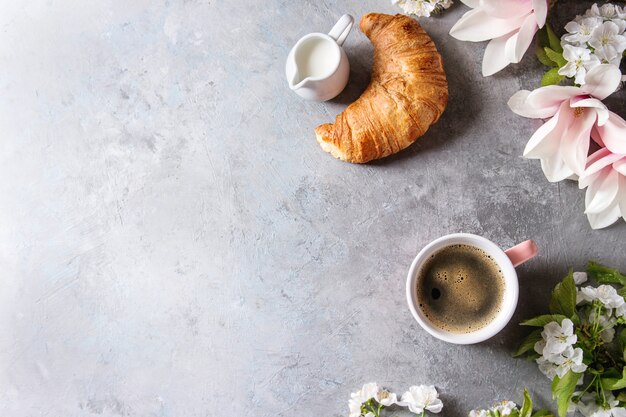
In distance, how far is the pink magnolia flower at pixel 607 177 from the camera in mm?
1398

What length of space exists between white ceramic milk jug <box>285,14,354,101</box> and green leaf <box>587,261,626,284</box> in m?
0.68

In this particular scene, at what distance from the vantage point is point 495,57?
1.53 m

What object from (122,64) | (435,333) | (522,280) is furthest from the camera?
(122,64)

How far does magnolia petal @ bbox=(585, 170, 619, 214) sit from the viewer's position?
1.44 m

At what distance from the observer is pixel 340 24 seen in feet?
4.96

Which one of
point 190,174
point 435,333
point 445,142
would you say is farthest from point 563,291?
point 190,174

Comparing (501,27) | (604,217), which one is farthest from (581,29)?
(604,217)

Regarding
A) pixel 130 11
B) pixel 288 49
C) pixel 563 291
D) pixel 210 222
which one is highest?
pixel 130 11

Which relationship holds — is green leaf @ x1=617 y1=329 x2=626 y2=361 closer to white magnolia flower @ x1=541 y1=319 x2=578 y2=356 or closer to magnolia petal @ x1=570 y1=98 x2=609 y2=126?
white magnolia flower @ x1=541 y1=319 x2=578 y2=356

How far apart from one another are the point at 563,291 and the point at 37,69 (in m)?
1.34

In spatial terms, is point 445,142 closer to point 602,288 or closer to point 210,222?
point 602,288

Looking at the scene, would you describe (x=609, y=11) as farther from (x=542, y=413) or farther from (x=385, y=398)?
(x=385, y=398)

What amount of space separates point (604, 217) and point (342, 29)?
70cm

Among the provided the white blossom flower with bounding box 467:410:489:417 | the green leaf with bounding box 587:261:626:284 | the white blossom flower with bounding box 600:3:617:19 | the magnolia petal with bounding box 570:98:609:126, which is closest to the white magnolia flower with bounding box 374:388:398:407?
the white blossom flower with bounding box 467:410:489:417
